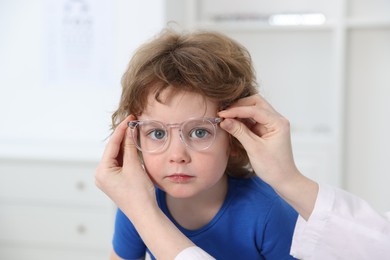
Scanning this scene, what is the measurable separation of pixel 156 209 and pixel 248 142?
208 millimetres

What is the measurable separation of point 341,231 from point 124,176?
41 cm

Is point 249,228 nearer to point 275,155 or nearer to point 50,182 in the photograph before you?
point 275,155

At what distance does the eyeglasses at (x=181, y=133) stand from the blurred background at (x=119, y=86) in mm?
1652

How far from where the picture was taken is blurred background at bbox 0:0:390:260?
9.02ft

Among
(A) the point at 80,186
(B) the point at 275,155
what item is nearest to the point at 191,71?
(B) the point at 275,155

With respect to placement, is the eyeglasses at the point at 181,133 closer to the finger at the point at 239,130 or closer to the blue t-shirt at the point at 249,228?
the finger at the point at 239,130

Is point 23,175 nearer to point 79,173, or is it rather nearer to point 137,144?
point 79,173

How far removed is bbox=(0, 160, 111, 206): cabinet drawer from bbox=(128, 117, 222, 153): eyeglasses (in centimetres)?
156

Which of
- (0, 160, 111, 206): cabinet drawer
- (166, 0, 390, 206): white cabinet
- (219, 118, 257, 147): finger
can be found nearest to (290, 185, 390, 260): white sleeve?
(219, 118, 257, 147): finger

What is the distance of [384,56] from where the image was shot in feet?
9.77

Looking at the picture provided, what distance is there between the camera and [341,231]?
0.99 meters

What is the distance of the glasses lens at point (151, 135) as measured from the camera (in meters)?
1.08

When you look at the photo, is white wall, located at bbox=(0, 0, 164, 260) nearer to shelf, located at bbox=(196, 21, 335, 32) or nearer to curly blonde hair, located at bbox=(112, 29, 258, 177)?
shelf, located at bbox=(196, 21, 335, 32)

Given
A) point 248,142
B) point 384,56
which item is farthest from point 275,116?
point 384,56
